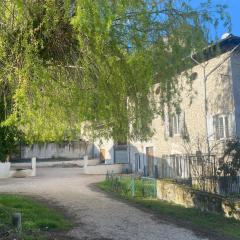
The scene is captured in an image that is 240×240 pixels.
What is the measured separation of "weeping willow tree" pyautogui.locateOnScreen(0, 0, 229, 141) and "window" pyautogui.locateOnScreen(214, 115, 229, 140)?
33.6 feet

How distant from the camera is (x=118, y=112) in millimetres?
9930

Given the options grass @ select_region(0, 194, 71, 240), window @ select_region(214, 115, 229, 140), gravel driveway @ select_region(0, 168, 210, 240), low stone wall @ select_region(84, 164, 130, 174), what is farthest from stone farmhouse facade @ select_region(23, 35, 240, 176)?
low stone wall @ select_region(84, 164, 130, 174)

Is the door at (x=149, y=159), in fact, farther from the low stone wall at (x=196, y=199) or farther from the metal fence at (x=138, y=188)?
the low stone wall at (x=196, y=199)

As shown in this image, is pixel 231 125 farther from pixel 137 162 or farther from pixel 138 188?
pixel 137 162

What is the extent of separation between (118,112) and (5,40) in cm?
289

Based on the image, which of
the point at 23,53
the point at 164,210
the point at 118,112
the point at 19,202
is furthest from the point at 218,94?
the point at 23,53

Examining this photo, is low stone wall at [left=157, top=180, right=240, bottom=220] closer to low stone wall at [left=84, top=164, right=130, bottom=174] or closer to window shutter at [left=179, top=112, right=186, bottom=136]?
window shutter at [left=179, top=112, right=186, bottom=136]

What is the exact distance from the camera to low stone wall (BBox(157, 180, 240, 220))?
1213cm

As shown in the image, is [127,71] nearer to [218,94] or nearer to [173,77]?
[173,77]

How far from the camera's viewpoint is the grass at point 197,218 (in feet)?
35.5

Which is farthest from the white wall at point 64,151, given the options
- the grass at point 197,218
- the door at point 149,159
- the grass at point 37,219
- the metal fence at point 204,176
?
the grass at point 37,219

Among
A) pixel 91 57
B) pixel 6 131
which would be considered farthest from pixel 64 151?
pixel 91 57

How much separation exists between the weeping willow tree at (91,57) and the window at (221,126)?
10.2 m

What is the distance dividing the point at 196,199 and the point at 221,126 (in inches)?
295
